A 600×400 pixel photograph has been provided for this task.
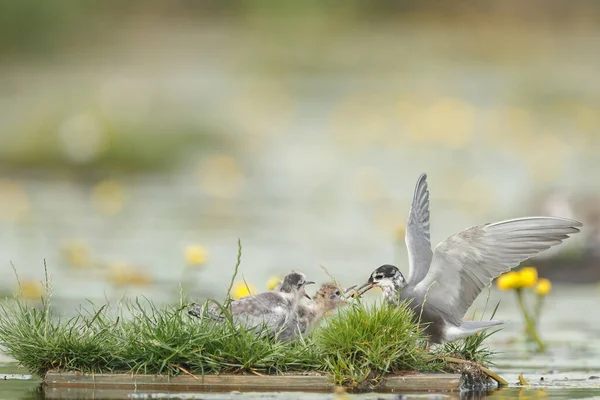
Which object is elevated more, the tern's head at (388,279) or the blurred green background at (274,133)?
the blurred green background at (274,133)

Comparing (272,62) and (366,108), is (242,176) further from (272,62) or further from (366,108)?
(272,62)

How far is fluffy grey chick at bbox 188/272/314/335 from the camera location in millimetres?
9242

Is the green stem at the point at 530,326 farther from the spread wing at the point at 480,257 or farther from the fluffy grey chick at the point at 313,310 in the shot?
the fluffy grey chick at the point at 313,310

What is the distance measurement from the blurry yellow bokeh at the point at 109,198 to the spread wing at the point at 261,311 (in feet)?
36.0

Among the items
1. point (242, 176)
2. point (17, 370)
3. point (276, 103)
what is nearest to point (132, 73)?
point (276, 103)

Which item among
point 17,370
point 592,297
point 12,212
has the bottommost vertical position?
point 17,370

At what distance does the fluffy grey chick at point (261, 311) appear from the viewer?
9.24 metres

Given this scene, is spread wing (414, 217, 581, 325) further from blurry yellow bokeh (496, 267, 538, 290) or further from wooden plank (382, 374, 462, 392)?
blurry yellow bokeh (496, 267, 538, 290)

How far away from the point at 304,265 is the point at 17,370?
6.80 m

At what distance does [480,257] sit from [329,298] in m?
1.05

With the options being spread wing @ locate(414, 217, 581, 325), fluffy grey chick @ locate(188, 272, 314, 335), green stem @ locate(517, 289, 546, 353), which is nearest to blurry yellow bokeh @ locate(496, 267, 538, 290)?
green stem @ locate(517, 289, 546, 353)

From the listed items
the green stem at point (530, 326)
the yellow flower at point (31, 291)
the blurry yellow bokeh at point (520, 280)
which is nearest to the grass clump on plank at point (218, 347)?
the blurry yellow bokeh at point (520, 280)

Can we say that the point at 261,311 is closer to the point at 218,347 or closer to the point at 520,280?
the point at 218,347

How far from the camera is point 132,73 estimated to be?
127 ft
